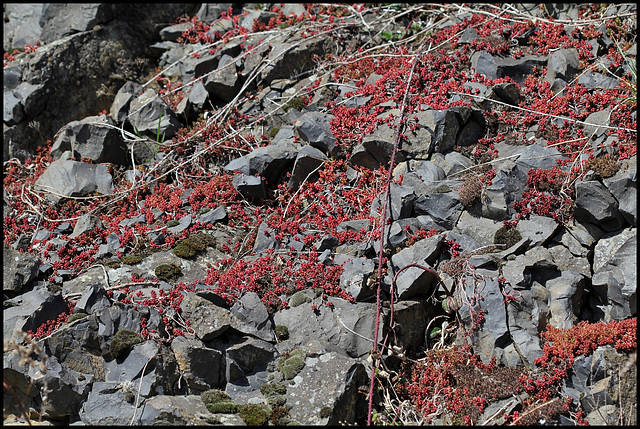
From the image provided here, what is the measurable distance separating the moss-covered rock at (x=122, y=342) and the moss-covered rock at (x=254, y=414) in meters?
1.93

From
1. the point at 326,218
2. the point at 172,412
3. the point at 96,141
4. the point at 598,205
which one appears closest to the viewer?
the point at 172,412

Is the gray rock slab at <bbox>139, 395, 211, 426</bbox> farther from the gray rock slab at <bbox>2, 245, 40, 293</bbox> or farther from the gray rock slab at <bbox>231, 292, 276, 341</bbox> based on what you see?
the gray rock slab at <bbox>2, 245, 40, 293</bbox>

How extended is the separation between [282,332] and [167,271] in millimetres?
2550

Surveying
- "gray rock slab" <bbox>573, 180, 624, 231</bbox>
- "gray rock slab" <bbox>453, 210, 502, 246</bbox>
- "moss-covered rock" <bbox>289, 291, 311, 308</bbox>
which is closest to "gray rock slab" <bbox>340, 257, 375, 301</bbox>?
"moss-covered rock" <bbox>289, 291, 311, 308</bbox>

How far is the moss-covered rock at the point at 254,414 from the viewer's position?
6625 millimetres

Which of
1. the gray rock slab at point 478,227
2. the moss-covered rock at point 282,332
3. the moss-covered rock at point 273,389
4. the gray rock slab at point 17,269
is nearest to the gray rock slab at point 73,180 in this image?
the gray rock slab at point 17,269

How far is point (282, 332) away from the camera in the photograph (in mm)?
7988

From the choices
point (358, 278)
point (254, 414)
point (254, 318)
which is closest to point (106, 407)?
point (254, 414)

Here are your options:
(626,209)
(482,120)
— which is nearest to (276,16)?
(482,120)

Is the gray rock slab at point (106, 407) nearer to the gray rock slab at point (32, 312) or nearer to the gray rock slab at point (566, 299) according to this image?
the gray rock slab at point (32, 312)

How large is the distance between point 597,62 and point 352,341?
8.13 meters

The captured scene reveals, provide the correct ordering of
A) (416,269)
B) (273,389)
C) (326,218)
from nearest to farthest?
(273,389) → (416,269) → (326,218)

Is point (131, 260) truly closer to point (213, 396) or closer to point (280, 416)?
point (213, 396)

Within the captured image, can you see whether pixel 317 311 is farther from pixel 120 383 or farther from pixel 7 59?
pixel 7 59
